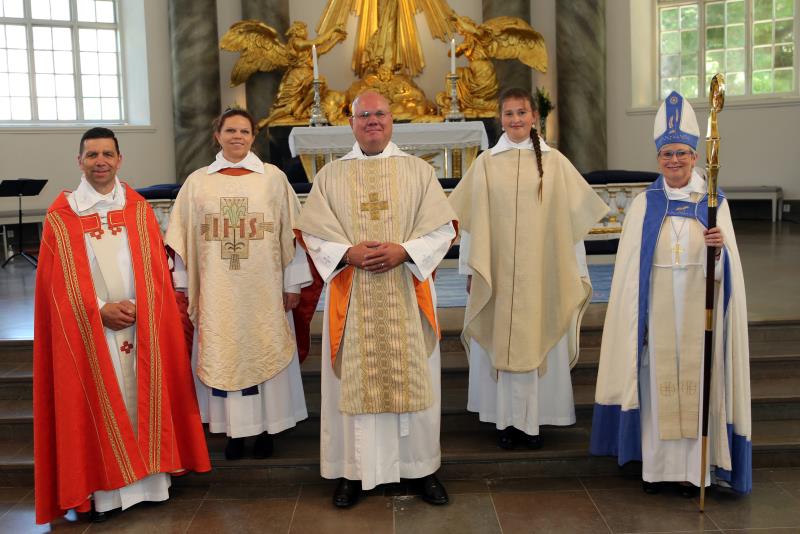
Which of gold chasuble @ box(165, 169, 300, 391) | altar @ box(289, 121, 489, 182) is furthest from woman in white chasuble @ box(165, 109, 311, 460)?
altar @ box(289, 121, 489, 182)

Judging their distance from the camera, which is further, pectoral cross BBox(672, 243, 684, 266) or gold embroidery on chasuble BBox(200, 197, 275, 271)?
gold embroidery on chasuble BBox(200, 197, 275, 271)

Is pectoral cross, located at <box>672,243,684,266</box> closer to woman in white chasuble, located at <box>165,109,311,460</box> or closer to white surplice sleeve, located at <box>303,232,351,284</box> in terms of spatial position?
white surplice sleeve, located at <box>303,232,351,284</box>

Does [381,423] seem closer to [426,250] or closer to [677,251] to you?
[426,250]

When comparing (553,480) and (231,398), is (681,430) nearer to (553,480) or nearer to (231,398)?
(553,480)

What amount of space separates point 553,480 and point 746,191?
9.08 meters

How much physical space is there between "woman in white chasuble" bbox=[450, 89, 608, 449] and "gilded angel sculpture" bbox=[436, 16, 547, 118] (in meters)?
6.69

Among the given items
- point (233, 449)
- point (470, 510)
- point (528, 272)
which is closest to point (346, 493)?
point (470, 510)

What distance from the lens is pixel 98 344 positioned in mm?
4020

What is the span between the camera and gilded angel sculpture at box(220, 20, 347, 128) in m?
11.3

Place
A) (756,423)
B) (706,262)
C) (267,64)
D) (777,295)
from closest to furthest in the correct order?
(706,262), (756,423), (777,295), (267,64)

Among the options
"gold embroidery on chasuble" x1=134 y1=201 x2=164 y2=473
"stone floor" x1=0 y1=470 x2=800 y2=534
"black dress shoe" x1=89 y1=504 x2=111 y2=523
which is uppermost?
"gold embroidery on chasuble" x1=134 y1=201 x2=164 y2=473

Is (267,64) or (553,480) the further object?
(267,64)

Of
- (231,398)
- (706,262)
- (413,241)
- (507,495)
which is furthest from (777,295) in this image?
(231,398)

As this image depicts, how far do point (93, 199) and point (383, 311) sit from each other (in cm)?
151
